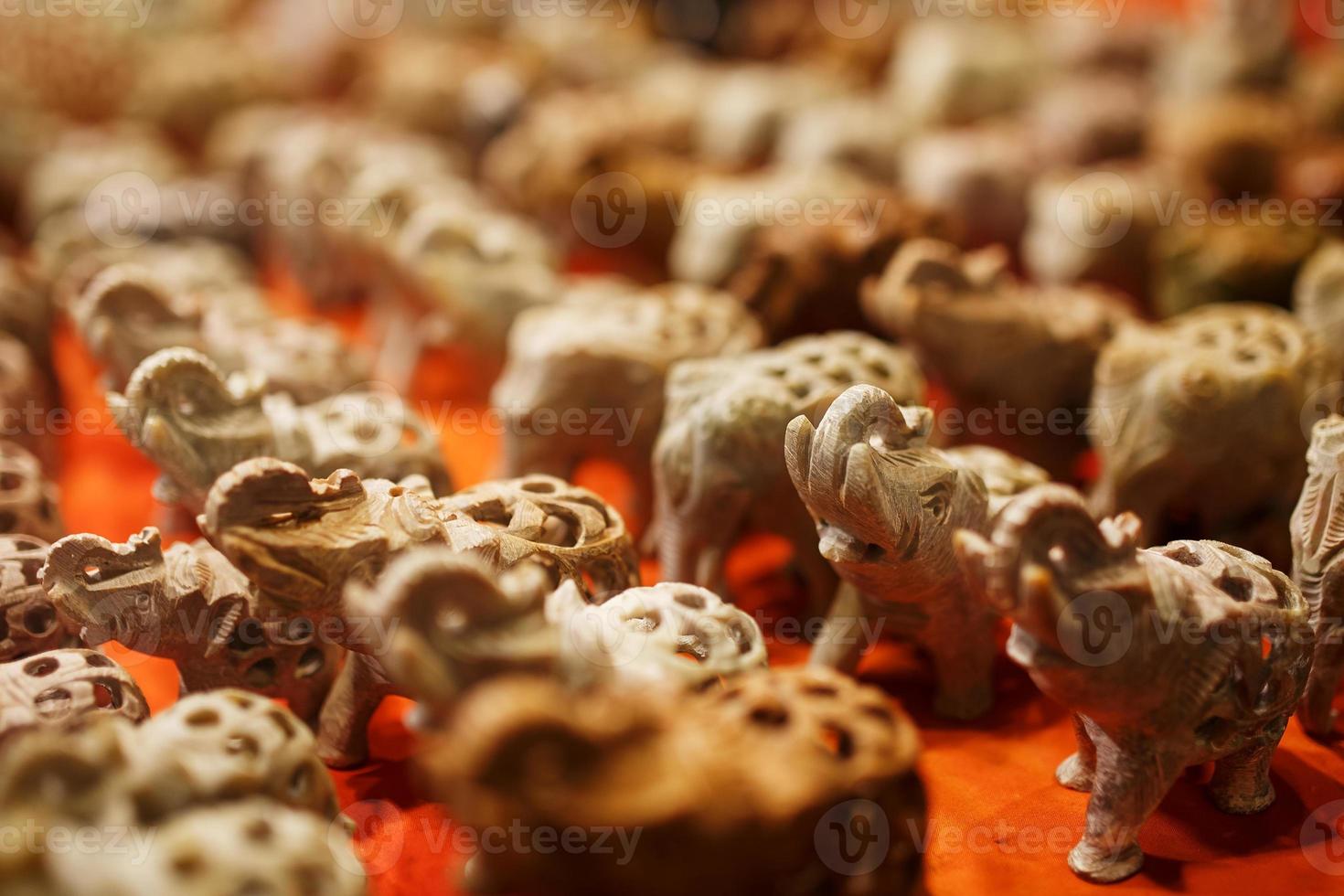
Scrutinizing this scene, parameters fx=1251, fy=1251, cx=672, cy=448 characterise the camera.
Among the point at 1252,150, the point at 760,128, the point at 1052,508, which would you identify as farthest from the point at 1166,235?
the point at 1052,508

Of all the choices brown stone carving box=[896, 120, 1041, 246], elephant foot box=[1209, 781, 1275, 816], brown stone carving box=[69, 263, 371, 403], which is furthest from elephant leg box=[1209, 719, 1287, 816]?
brown stone carving box=[896, 120, 1041, 246]

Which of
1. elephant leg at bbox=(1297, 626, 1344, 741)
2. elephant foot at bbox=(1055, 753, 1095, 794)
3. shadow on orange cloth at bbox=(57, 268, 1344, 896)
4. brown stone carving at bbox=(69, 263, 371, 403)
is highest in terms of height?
brown stone carving at bbox=(69, 263, 371, 403)

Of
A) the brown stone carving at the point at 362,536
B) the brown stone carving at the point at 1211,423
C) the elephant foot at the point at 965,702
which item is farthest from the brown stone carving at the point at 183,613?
the brown stone carving at the point at 1211,423

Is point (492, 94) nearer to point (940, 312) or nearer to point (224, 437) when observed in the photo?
point (940, 312)

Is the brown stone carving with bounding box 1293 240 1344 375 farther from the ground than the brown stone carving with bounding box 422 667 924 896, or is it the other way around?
the brown stone carving with bounding box 1293 240 1344 375

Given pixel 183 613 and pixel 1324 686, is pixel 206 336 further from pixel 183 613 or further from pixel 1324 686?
pixel 1324 686

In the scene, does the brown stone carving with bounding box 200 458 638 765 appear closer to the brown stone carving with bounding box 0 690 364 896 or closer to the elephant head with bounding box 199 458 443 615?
the elephant head with bounding box 199 458 443 615
